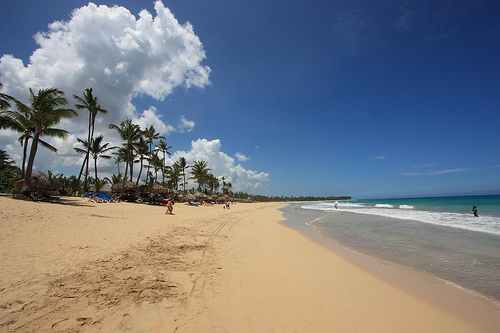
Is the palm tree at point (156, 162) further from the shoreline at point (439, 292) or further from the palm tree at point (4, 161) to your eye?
the shoreline at point (439, 292)

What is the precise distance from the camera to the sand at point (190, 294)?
278 centimetres

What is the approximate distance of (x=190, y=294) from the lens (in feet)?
11.7

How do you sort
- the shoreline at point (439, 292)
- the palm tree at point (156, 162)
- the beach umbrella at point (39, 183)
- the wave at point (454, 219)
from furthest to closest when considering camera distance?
1. the palm tree at point (156, 162)
2. the beach umbrella at point (39, 183)
3. the wave at point (454, 219)
4. the shoreline at point (439, 292)

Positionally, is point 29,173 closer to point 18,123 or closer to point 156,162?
point 18,123

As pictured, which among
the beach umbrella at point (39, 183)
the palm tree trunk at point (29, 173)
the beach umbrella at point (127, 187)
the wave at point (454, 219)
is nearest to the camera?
the wave at point (454, 219)

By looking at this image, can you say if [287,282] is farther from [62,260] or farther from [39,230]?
[39,230]

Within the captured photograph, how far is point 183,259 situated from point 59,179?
2089 inches

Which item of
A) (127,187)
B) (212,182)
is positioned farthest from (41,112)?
(212,182)


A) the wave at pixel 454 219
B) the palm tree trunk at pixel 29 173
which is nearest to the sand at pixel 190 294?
the wave at pixel 454 219

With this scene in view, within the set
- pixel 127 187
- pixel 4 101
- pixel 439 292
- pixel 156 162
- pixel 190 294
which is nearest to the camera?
pixel 190 294

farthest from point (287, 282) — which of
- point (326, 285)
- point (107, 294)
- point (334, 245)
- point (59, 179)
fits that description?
point (59, 179)

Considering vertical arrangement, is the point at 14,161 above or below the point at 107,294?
above

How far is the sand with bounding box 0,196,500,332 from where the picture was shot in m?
2.78

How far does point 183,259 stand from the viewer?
527 centimetres
